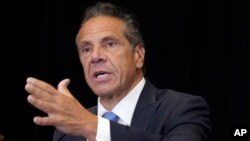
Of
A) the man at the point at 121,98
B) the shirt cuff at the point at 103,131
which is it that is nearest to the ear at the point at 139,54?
the man at the point at 121,98

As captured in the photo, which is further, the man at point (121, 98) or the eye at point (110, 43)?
the eye at point (110, 43)

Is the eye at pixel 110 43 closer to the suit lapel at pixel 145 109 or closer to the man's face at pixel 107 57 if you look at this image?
the man's face at pixel 107 57

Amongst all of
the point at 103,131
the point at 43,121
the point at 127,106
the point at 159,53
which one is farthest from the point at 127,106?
the point at 159,53

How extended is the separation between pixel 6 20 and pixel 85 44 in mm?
1313

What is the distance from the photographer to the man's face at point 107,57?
1662 millimetres

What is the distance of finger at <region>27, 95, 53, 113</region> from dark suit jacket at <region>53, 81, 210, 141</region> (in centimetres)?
19

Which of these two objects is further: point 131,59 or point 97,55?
point 131,59

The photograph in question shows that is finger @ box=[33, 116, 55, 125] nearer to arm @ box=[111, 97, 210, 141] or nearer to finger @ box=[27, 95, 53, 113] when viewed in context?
finger @ box=[27, 95, 53, 113]

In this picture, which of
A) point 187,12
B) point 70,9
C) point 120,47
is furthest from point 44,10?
point 120,47

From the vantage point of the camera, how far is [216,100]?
8.36 ft

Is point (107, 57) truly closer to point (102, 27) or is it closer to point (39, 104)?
point (102, 27)

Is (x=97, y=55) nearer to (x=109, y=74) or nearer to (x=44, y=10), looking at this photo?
(x=109, y=74)

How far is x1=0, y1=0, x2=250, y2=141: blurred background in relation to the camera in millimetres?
2498

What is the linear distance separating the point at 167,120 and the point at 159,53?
126 centimetres
